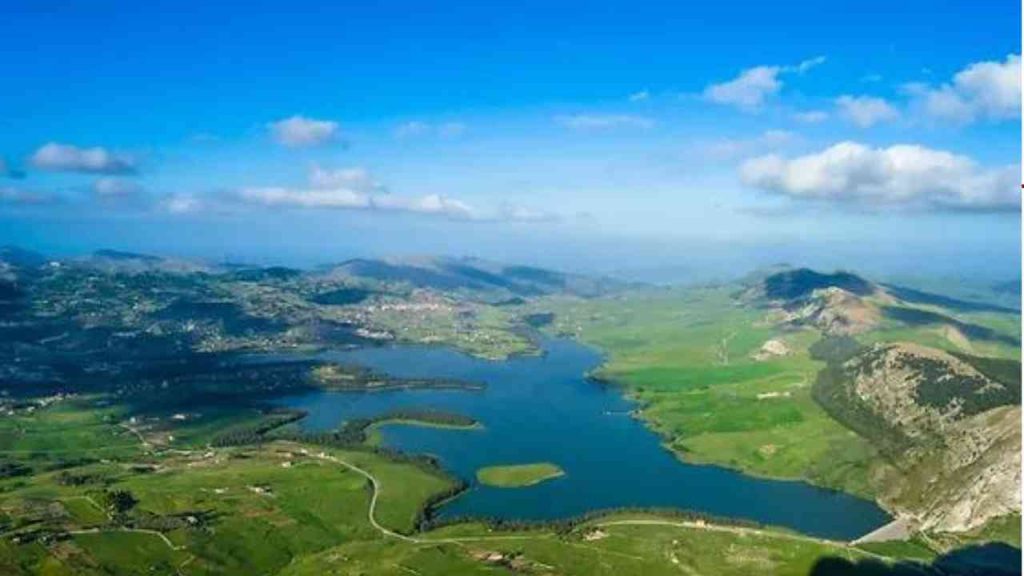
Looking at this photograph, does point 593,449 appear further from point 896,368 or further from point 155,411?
point 155,411

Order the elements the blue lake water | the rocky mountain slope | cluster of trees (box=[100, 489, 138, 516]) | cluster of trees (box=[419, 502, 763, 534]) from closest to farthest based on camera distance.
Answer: cluster of trees (box=[419, 502, 763, 534]) < cluster of trees (box=[100, 489, 138, 516]) < the rocky mountain slope < the blue lake water

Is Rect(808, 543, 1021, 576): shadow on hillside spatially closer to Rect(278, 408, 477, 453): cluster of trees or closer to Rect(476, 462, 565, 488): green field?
Rect(476, 462, 565, 488): green field

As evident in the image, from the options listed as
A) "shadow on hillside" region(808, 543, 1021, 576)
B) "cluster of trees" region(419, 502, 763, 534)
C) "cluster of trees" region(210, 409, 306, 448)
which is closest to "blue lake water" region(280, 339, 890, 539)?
"cluster of trees" region(419, 502, 763, 534)

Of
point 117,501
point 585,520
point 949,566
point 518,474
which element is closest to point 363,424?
point 518,474

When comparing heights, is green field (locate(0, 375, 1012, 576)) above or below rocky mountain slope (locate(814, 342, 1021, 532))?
below

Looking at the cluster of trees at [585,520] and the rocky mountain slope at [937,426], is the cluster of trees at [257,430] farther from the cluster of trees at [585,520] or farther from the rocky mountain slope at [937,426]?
the rocky mountain slope at [937,426]

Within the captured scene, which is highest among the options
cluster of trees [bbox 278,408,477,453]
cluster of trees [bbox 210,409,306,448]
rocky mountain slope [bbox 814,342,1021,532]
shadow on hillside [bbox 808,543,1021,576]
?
rocky mountain slope [bbox 814,342,1021,532]

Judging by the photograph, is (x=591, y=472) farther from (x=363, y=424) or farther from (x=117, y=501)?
(x=117, y=501)
